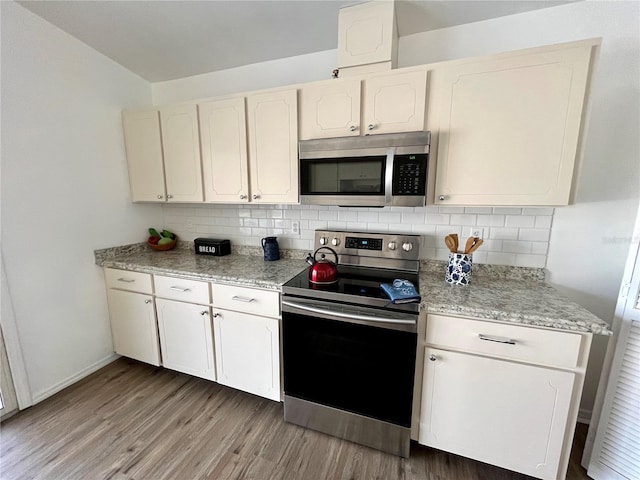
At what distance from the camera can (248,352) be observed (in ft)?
5.85

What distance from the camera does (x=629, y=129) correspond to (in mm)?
1436

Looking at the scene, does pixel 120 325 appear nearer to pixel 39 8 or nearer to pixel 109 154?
pixel 109 154

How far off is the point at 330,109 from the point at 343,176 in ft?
1.39

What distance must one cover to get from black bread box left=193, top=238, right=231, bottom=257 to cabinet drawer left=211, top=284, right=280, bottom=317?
0.58 metres

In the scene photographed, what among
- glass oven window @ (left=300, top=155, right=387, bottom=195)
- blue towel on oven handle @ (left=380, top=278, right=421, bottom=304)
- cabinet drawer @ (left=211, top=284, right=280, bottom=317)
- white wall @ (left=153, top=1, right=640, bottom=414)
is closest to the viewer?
blue towel on oven handle @ (left=380, top=278, right=421, bottom=304)

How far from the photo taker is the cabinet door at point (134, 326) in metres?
2.10

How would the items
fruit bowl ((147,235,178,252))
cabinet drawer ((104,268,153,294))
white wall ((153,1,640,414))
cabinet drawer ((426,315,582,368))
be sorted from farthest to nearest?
1. fruit bowl ((147,235,178,252))
2. cabinet drawer ((104,268,153,294))
3. white wall ((153,1,640,414))
4. cabinet drawer ((426,315,582,368))

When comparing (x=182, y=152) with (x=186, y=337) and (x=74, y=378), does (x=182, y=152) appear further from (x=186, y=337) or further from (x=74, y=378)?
(x=74, y=378)

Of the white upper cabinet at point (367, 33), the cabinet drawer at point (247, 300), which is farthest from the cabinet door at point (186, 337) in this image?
the white upper cabinet at point (367, 33)

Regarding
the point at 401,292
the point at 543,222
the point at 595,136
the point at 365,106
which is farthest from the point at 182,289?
the point at 595,136

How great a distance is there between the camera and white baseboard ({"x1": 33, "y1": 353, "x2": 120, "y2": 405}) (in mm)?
1909

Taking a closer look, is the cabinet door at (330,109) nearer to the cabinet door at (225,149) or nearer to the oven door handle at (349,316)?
the cabinet door at (225,149)

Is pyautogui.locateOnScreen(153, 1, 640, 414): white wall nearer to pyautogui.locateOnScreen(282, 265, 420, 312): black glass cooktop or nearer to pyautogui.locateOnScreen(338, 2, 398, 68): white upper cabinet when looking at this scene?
pyautogui.locateOnScreen(338, 2, 398, 68): white upper cabinet

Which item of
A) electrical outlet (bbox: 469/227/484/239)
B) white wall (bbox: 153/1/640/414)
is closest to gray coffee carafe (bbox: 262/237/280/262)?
white wall (bbox: 153/1/640/414)
